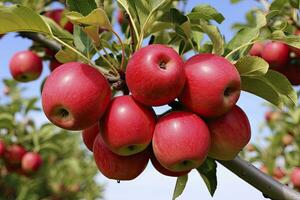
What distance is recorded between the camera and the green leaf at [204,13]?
4.33 feet

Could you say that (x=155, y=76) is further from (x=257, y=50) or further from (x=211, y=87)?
(x=257, y=50)

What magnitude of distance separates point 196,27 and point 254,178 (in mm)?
525

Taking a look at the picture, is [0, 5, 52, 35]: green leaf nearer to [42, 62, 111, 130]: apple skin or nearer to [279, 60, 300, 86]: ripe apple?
[42, 62, 111, 130]: apple skin

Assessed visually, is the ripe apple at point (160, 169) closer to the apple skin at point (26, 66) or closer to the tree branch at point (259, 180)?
the tree branch at point (259, 180)

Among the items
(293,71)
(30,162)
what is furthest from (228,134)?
(30,162)

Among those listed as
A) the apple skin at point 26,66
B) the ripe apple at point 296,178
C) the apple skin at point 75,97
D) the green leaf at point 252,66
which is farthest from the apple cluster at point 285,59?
the ripe apple at point 296,178

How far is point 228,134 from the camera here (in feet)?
3.67

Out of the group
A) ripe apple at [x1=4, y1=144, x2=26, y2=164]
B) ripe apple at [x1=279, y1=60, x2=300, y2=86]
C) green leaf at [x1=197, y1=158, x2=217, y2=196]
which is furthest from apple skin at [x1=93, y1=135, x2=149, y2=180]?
ripe apple at [x1=4, y1=144, x2=26, y2=164]

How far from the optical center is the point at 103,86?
110cm

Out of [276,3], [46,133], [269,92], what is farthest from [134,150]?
[46,133]

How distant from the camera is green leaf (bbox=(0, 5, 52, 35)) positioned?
3.51 ft

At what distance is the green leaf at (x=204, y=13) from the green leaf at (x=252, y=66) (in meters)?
0.23

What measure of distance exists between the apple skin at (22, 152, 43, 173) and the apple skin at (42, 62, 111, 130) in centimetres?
310

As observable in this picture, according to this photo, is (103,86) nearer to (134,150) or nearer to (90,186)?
(134,150)
